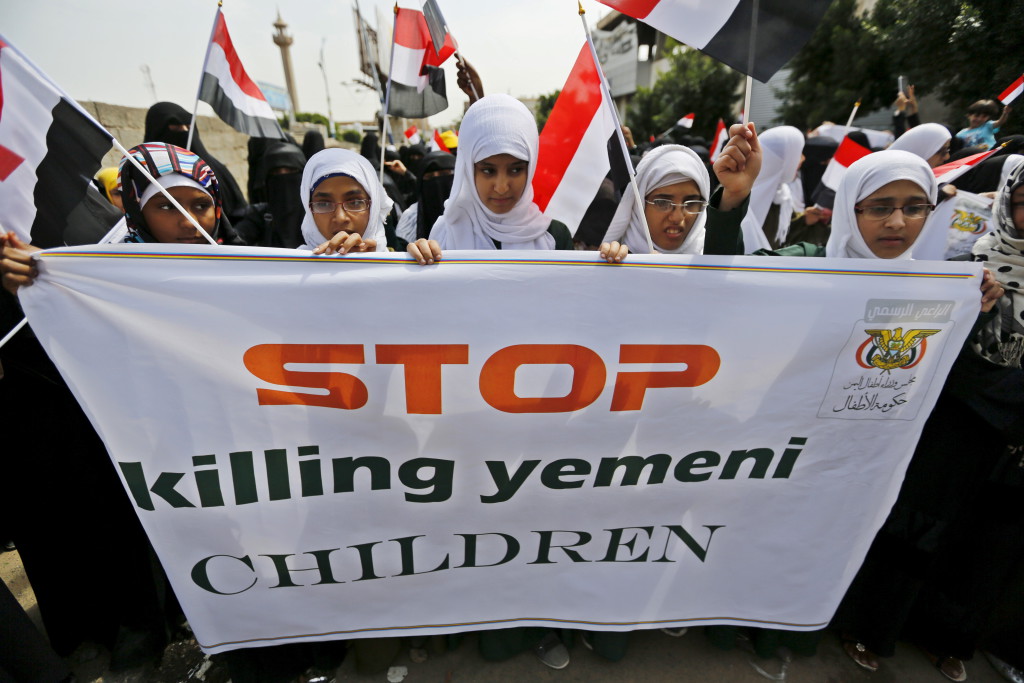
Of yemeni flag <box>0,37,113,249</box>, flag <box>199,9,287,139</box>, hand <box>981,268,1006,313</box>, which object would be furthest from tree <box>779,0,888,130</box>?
yemeni flag <box>0,37,113,249</box>

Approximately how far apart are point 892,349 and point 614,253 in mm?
954

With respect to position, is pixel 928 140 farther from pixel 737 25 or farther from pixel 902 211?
pixel 737 25

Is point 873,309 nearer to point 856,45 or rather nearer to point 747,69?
point 747,69

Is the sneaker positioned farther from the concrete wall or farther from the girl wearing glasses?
the concrete wall

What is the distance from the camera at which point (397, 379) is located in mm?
1470

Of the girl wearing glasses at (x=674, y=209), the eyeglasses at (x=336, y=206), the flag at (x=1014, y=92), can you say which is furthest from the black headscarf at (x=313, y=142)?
the flag at (x=1014, y=92)

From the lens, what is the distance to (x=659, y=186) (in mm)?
1973

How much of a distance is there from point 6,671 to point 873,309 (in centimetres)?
288

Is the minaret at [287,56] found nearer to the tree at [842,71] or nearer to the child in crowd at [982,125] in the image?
the tree at [842,71]

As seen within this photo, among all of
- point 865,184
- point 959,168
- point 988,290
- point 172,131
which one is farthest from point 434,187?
point 959,168

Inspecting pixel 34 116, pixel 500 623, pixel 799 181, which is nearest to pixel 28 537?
pixel 34 116

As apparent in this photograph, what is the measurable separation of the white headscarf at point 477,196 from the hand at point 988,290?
1.44 meters

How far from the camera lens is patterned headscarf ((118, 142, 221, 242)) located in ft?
5.86

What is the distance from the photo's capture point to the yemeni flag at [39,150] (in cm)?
136
